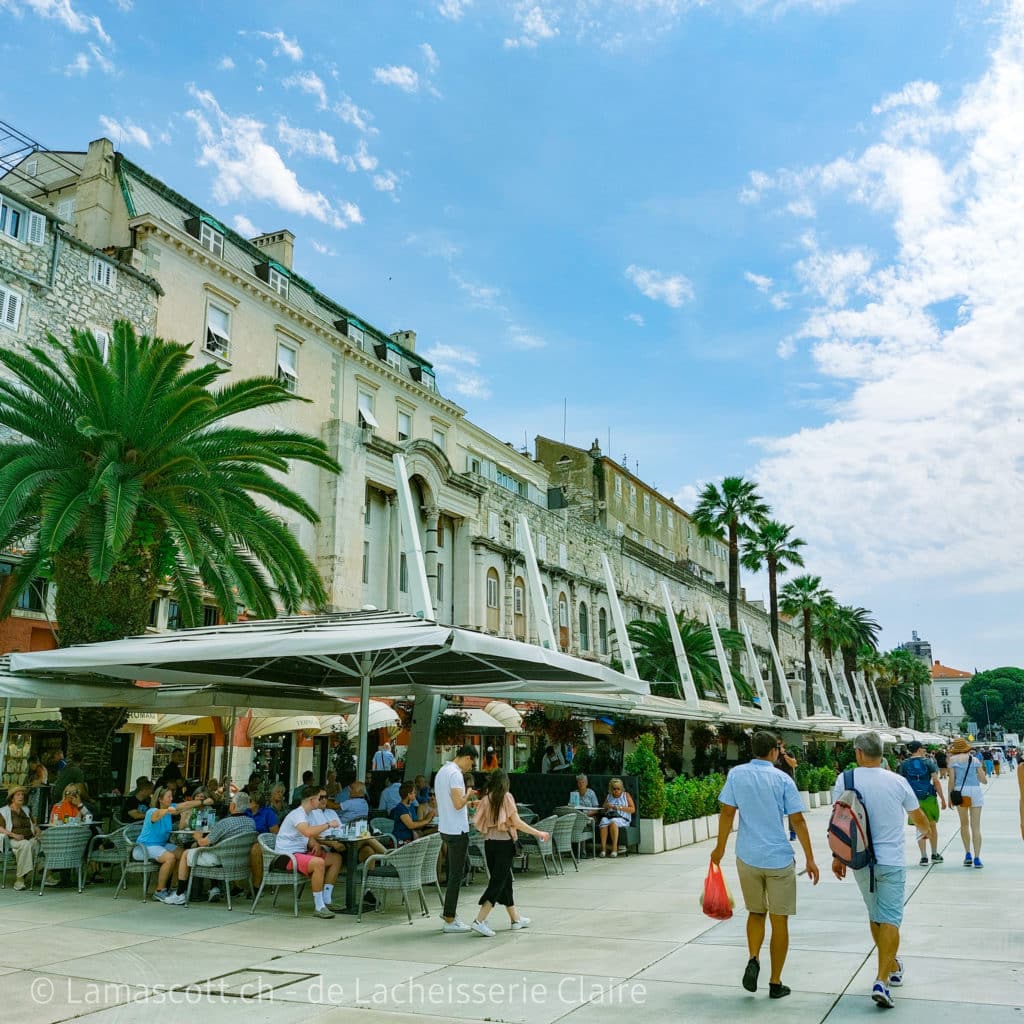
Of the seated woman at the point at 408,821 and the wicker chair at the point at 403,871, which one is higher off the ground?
the seated woman at the point at 408,821

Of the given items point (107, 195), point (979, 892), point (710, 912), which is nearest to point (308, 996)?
point (710, 912)

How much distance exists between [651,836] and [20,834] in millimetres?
10061

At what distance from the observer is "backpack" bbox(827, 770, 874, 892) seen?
6207mm

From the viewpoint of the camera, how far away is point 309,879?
10102mm

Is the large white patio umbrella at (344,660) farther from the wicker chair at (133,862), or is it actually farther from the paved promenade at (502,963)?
the paved promenade at (502,963)

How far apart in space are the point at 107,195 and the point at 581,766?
21.8 metres

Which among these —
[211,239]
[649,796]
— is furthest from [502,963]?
[211,239]

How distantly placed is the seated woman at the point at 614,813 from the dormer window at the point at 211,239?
72.3ft

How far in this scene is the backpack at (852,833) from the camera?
6207mm

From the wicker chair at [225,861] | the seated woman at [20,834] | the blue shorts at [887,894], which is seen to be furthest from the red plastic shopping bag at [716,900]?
the seated woman at [20,834]

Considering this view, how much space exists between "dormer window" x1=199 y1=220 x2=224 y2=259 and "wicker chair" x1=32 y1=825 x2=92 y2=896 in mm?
22439

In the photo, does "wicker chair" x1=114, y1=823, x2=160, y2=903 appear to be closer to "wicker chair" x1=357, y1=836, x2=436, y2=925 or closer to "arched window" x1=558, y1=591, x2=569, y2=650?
"wicker chair" x1=357, y1=836, x2=436, y2=925

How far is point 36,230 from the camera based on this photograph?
2358 centimetres

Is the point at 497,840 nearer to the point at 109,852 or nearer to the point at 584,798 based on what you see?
the point at 109,852
